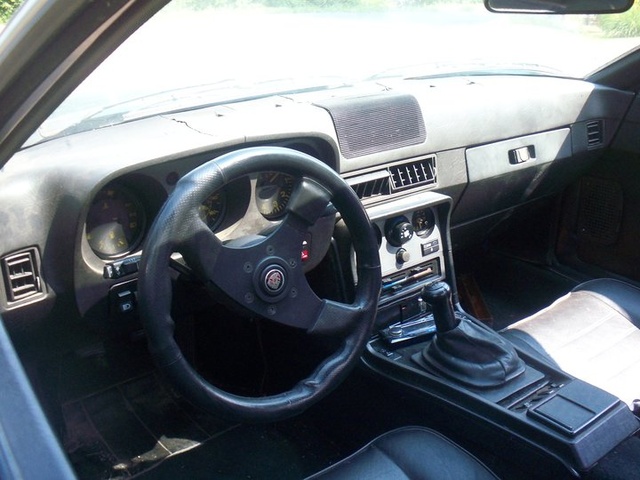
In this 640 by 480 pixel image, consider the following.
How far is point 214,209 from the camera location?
2.41 meters

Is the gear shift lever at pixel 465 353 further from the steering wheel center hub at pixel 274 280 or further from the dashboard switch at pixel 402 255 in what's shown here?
the steering wheel center hub at pixel 274 280

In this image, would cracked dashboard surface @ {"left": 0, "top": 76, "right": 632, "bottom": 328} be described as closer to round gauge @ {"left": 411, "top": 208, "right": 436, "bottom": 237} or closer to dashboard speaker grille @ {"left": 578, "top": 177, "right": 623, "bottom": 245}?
round gauge @ {"left": 411, "top": 208, "right": 436, "bottom": 237}

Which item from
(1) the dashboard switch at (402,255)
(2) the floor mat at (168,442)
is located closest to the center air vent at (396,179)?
(1) the dashboard switch at (402,255)

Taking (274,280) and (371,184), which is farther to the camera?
(371,184)

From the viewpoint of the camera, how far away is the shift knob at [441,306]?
7.66 ft

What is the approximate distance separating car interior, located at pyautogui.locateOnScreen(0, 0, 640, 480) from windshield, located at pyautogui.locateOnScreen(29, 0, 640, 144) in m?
0.09

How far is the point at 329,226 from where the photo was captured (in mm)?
2434

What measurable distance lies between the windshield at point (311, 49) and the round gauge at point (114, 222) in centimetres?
27

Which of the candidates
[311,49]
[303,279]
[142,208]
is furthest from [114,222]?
[311,49]

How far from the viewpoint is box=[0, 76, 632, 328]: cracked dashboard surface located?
2152 mm

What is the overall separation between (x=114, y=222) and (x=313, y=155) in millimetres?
743

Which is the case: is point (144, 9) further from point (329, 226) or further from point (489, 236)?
point (489, 236)

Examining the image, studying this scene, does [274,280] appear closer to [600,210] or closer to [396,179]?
[396,179]

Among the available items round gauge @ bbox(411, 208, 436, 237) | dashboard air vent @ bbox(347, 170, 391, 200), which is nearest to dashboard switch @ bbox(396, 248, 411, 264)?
round gauge @ bbox(411, 208, 436, 237)
